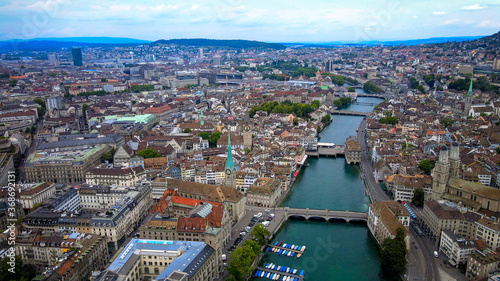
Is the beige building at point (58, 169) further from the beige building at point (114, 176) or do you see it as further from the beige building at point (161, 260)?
the beige building at point (161, 260)

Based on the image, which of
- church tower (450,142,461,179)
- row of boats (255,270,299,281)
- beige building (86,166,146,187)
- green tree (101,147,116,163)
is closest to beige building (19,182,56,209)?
beige building (86,166,146,187)

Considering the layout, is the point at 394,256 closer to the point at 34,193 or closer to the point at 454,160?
the point at 454,160

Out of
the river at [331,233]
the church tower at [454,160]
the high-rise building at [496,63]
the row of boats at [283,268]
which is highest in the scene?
the high-rise building at [496,63]

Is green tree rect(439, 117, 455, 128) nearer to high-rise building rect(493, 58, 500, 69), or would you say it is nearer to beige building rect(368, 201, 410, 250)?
beige building rect(368, 201, 410, 250)

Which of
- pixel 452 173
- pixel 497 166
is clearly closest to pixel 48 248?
pixel 452 173

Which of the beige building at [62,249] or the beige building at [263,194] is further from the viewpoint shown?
the beige building at [263,194]

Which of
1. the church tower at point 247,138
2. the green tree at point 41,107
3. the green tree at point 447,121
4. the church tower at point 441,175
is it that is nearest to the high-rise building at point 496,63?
the green tree at point 447,121

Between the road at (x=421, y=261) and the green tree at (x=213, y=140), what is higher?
the green tree at (x=213, y=140)
